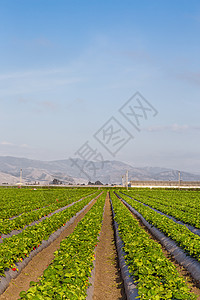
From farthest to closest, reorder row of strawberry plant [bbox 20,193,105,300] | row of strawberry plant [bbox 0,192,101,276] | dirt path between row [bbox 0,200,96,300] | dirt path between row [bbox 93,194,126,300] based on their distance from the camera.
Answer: row of strawberry plant [bbox 0,192,101,276] < dirt path between row [bbox 93,194,126,300] < dirt path between row [bbox 0,200,96,300] < row of strawberry plant [bbox 20,193,105,300]

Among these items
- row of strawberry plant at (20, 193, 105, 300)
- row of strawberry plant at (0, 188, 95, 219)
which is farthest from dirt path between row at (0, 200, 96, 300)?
row of strawberry plant at (0, 188, 95, 219)

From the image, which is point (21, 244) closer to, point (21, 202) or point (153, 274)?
point (153, 274)

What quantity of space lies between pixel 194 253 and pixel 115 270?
3.12 metres

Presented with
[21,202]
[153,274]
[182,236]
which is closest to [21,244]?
[153,274]

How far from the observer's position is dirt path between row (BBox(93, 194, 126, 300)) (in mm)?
9094

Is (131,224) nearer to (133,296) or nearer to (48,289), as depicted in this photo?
(133,296)

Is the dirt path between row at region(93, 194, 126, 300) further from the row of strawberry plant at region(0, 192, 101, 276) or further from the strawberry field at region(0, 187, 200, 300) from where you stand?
the row of strawberry plant at region(0, 192, 101, 276)

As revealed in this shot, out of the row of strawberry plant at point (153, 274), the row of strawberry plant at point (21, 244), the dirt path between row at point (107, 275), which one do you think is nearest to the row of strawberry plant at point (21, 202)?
the row of strawberry plant at point (21, 244)

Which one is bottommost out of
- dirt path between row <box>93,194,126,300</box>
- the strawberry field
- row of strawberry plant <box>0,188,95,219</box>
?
dirt path between row <box>93,194,126,300</box>

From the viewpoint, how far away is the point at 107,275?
1084 centimetres

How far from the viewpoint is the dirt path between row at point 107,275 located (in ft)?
29.8

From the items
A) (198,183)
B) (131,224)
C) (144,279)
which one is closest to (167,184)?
(198,183)

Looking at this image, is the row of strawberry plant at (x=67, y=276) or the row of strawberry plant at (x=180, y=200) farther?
the row of strawberry plant at (x=180, y=200)

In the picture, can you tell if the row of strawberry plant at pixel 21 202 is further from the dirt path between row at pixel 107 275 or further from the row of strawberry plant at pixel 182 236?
the row of strawberry plant at pixel 182 236
